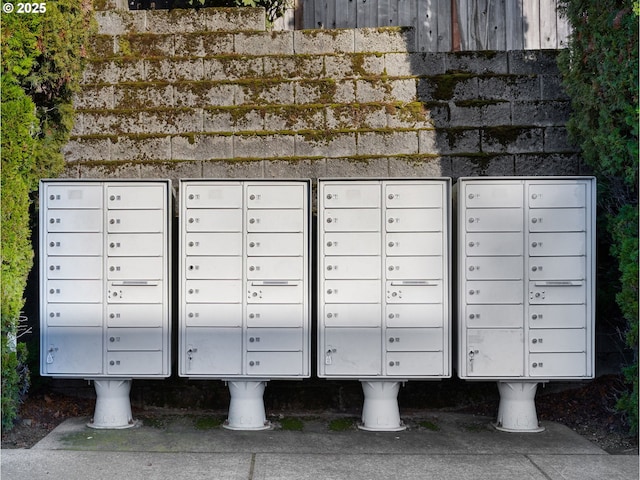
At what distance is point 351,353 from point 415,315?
1.72 feet

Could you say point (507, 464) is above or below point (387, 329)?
below

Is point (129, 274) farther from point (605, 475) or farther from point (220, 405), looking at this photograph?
point (605, 475)

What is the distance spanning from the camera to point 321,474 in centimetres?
383

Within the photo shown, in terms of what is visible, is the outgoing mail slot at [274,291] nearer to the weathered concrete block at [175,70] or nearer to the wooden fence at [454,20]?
the weathered concrete block at [175,70]

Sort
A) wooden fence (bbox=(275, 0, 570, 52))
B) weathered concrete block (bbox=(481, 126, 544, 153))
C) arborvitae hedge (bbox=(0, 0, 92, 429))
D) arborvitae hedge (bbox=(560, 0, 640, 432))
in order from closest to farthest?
1. arborvitae hedge (bbox=(560, 0, 640, 432))
2. arborvitae hedge (bbox=(0, 0, 92, 429))
3. weathered concrete block (bbox=(481, 126, 544, 153))
4. wooden fence (bbox=(275, 0, 570, 52))

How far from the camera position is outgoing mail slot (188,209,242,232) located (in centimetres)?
452

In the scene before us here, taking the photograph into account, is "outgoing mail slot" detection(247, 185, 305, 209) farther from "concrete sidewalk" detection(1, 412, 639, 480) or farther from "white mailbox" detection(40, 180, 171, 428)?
"concrete sidewalk" detection(1, 412, 639, 480)

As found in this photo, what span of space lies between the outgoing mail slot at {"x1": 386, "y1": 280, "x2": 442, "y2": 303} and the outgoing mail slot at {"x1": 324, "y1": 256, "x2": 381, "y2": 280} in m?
0.15

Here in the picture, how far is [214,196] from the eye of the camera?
4.53 metres

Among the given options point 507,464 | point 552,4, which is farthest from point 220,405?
point 552,4

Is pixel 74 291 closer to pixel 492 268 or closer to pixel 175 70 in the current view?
pixel 175 70

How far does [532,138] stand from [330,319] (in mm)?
2327

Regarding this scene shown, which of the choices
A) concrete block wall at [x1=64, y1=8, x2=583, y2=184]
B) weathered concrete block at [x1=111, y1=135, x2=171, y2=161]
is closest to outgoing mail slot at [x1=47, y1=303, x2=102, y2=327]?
concrete block wall at [x1=64, y1=8, x2=583, y2=184]

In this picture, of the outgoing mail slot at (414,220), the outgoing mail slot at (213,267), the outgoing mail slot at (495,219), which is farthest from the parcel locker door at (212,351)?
the outgoing mail slot at (495,219)
